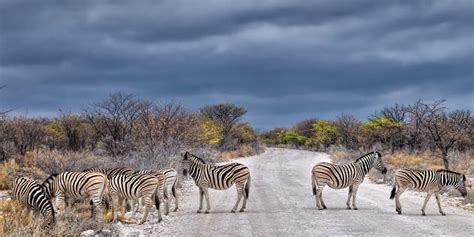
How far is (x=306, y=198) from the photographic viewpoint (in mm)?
22562

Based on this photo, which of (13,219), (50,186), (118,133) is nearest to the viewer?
(13,219)

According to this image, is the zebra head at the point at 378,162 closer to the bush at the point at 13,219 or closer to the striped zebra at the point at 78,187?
the striped zebra at the point at 78,187

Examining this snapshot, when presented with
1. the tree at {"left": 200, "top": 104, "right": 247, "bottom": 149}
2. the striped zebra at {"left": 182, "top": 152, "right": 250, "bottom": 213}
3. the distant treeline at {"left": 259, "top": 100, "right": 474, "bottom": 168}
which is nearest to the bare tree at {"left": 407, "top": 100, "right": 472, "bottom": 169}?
the distant treeline at {"left": 259, "top": 100, "right": 474, "bottom": 168}

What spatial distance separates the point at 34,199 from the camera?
14.3m

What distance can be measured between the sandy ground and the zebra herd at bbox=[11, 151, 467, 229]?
566 millimetres

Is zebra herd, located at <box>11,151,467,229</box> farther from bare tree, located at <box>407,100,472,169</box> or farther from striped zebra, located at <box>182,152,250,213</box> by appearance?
bare tree, located at <box>407,100,472,169</box>

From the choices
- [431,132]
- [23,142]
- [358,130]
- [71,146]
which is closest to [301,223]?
[431,132]

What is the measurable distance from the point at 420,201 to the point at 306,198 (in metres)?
4.03

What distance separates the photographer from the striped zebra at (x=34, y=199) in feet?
44.0

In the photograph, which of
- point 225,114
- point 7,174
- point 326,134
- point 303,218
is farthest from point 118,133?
point 326,134

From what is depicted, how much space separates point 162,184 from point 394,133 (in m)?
47.6

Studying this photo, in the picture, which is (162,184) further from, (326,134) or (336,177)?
(326,134)

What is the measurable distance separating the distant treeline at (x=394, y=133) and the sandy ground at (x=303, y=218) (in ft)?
37.2

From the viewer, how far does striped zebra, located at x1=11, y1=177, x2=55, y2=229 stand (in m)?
13.4
